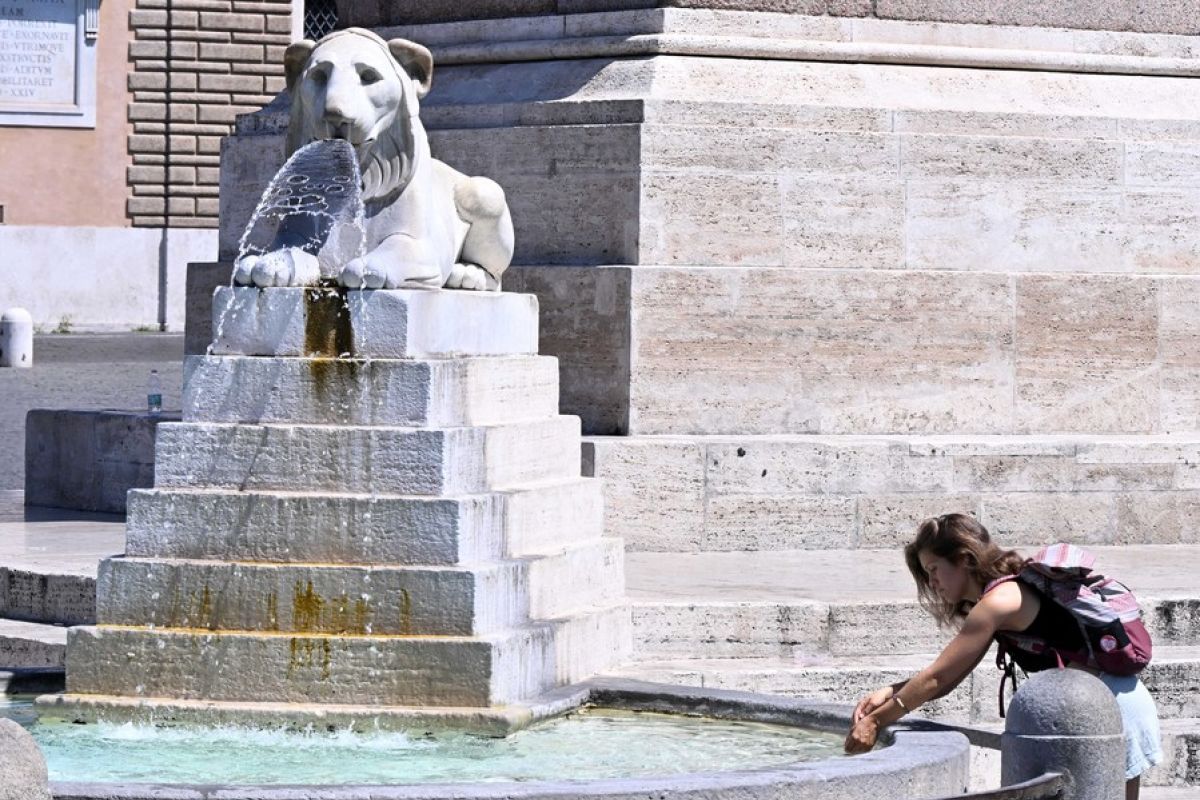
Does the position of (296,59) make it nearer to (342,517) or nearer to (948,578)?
(342,517)

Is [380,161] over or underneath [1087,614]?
over

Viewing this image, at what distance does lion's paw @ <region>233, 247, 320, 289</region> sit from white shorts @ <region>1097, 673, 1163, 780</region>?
253 cm

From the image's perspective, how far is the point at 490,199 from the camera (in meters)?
8.29

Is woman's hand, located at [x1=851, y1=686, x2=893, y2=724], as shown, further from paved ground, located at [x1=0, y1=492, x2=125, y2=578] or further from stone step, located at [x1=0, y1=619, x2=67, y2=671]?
paved ground, located at [x1=0, y1=492, x2=125, y2=578]

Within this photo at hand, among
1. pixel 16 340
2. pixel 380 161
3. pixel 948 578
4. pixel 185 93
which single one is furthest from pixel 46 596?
pixel 185 93

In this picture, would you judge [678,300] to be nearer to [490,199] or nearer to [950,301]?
[950,301]

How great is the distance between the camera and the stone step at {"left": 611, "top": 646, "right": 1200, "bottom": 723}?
772 centimetres

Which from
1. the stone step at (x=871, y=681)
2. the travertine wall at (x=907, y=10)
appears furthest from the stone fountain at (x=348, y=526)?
the travertine wall at (x=907, y=10)

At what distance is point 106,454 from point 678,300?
275 centimetres

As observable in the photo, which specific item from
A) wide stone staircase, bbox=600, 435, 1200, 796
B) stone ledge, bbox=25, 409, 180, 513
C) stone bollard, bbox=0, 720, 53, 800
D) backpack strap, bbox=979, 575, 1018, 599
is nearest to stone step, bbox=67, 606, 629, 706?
wide stone staircase, bbox=600, 435, 1200, 796

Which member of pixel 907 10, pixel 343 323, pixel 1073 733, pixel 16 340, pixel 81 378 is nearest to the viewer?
pixel 1073 733

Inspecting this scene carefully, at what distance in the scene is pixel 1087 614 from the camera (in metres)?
6.20

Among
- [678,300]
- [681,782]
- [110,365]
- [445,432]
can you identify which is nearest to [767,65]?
[678,300]

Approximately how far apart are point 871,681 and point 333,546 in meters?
1.66
